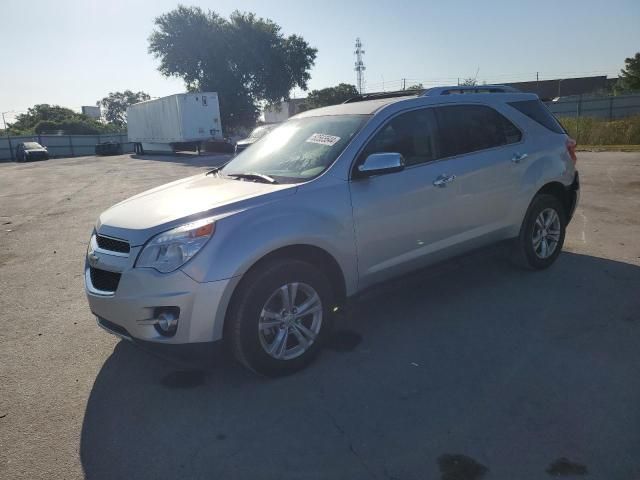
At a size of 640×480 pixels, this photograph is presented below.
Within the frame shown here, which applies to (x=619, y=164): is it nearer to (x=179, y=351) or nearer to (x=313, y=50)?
(x=179, y=351)

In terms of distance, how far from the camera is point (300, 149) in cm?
427

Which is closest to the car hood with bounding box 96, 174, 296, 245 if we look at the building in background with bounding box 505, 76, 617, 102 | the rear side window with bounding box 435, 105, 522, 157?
the rear side window with bounding box 435, 105, 522, 157

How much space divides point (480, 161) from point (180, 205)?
267cm

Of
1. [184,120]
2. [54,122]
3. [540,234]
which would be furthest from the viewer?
[54,122]

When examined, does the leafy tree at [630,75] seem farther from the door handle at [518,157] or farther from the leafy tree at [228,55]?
the door handle at [518,157]

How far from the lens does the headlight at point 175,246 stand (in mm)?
3156

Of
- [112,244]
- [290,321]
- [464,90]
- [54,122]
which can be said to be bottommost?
[290,321]

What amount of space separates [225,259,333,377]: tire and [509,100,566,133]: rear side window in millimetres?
3055

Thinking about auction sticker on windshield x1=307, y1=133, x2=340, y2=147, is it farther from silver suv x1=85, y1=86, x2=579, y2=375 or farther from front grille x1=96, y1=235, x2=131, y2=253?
front grille x1=96, y1=235, x2=131, y2=253

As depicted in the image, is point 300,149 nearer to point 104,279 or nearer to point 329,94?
point 104,279

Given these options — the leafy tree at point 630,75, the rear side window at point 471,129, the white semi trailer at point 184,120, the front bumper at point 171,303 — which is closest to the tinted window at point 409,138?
the rear side window at point 471,129

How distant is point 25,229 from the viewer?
9.58m

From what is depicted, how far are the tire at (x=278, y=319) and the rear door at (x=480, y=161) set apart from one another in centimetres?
161

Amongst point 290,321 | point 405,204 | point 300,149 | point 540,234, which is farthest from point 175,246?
point 540,234
